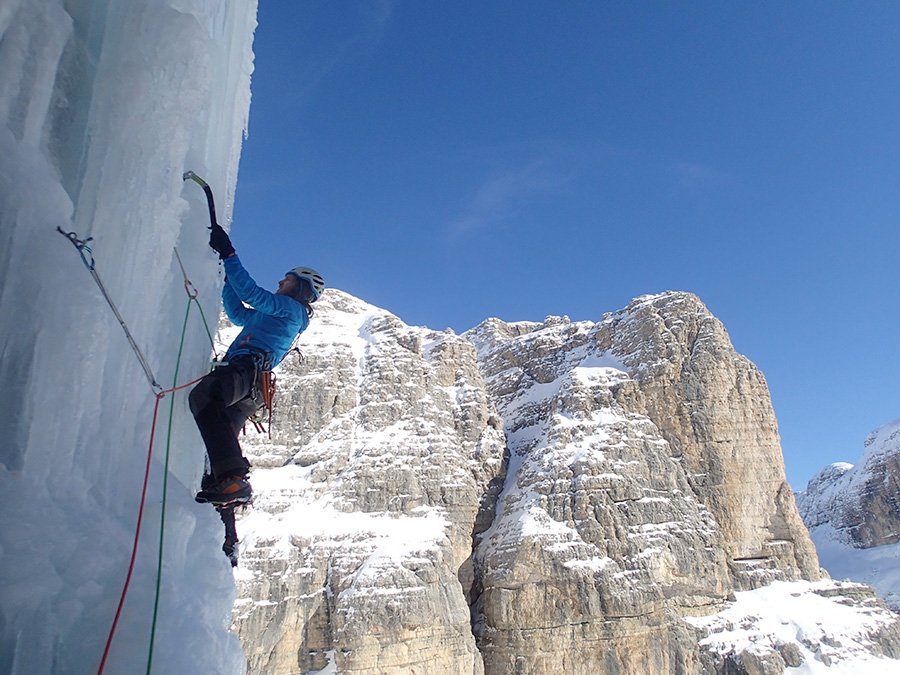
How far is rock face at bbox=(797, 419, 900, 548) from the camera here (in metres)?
78.4

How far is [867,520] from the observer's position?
264ft

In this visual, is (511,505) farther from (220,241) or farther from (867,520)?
(867,520)

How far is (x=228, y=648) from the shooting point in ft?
12.4

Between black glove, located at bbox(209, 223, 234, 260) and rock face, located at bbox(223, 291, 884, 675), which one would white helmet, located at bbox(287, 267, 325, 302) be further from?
rock face, located at bbox(223, 291, 884, 675)

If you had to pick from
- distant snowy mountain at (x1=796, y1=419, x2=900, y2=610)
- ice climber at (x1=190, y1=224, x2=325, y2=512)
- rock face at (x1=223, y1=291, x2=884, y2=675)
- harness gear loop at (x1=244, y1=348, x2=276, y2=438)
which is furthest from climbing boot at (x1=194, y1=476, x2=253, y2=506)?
distant snowy mountain at (x1=796, y1=419, x2=900, y2=610)

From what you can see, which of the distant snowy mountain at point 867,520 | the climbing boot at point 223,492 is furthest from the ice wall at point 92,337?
the distant snowy mountain at point 867,520

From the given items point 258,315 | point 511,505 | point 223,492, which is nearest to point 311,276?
point 258,315

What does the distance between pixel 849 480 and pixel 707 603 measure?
220ft

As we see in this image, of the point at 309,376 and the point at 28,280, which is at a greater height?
the point at 309,376

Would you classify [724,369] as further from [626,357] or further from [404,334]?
[404,334]

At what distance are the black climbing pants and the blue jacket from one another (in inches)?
17.7

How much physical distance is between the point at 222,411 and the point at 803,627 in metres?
46.0

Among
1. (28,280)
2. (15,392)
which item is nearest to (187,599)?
(15,392)

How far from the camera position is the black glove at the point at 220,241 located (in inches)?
198
